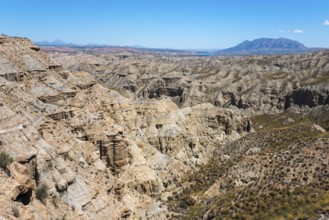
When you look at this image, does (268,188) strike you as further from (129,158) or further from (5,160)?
(5,160)

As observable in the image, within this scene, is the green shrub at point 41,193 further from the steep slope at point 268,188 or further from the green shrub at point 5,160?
the steep slope at point 268,188

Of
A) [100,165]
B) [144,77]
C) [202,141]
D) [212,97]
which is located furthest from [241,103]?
[100,165]

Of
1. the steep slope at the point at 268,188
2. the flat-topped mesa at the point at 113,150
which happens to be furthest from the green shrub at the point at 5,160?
the steep slope at the point at 268,188

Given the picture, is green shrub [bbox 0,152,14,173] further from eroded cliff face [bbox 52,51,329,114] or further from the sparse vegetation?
eroded cliff face [bbox 52,51,329,114]

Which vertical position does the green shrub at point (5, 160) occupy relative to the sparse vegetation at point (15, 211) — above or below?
above

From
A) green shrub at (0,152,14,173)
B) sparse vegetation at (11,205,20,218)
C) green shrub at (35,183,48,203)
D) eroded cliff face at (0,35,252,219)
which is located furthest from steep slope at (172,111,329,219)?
sparse vegetation at (11,205,20,218)

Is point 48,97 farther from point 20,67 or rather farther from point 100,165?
point 100,165

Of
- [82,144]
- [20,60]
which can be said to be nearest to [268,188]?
[82,144]

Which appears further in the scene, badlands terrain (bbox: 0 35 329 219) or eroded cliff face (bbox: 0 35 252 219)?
badlands terrain (bbox: 0 35 329 219)
